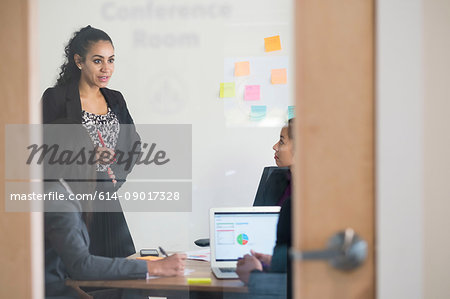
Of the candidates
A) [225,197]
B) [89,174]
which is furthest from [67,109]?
[225,197]

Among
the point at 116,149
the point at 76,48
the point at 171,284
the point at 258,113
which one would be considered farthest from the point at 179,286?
the point at 76,48

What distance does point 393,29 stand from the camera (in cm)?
98

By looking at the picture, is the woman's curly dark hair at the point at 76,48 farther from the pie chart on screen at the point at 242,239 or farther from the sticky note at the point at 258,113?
the pie chart on screen at the point at 242,239

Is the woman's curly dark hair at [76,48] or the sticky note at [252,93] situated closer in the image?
the woman's curly dark hair at [76,48]

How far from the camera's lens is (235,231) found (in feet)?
7.80

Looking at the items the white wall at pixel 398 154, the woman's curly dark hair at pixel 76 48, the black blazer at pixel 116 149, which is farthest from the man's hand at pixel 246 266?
the woman's curly dark hair at pixel 76 48

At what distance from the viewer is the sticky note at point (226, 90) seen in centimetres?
322

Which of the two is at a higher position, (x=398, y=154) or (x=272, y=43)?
(x=272, y=43)

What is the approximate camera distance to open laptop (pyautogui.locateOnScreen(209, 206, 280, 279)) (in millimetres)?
2324

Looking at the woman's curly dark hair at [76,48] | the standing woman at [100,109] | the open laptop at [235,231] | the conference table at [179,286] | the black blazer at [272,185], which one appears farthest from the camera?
the woman's curly dark hair at [76,48]

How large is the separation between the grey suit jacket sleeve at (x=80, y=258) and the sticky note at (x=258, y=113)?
1371mm

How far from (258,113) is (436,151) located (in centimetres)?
217

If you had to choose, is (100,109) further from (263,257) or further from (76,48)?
(263,257)

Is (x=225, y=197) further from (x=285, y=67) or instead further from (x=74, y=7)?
(x=74, y=7)
